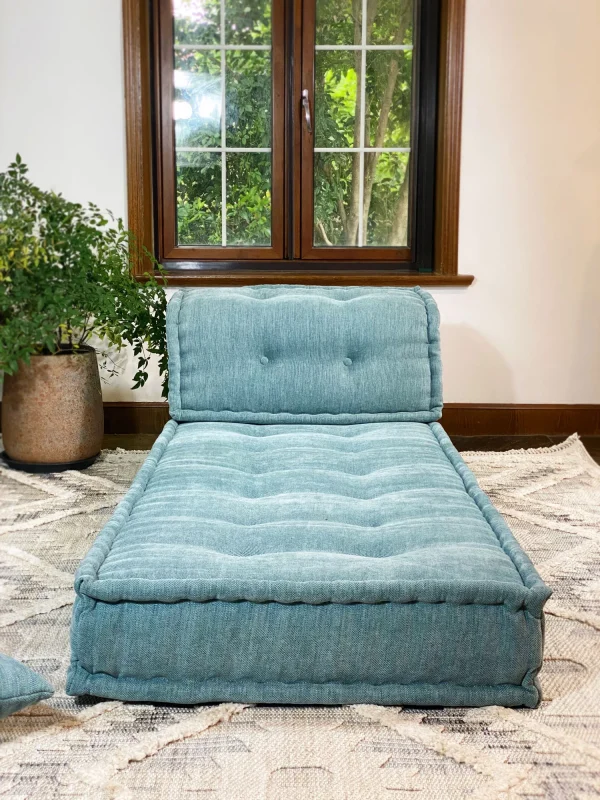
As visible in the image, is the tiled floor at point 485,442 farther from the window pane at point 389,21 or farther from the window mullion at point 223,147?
the window pane at point 389,21

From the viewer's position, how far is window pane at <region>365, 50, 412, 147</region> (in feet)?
12.5

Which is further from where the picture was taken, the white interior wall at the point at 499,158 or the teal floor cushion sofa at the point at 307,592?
the white interior wall at the point at 499,158

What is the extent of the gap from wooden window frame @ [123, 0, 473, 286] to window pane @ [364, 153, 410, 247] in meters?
0.13

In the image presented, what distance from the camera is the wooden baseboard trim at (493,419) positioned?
386 cm

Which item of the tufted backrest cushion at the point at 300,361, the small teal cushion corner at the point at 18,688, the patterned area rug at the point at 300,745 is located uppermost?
the tufted backrest cushion at the point at 300,361

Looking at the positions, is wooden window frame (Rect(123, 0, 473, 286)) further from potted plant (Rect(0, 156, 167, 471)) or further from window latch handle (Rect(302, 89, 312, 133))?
potted plant (Rect(0, 156, 167, 471))

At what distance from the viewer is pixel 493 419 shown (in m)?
3.88

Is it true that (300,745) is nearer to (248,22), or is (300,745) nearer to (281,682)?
(281,682)

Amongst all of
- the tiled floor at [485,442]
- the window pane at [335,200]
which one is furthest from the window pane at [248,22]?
the tiled floor at [485,442]

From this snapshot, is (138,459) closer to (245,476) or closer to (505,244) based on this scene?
(245,476)

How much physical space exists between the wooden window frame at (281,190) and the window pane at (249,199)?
0.23 ft

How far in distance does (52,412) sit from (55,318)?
14.1 inches

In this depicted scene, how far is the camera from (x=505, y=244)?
12.4 feet

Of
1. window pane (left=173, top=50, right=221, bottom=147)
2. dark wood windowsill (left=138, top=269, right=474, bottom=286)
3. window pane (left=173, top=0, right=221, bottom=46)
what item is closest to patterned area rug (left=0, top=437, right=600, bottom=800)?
dark wood windowsill (left=138, top=269, right=474, bottom=286)
